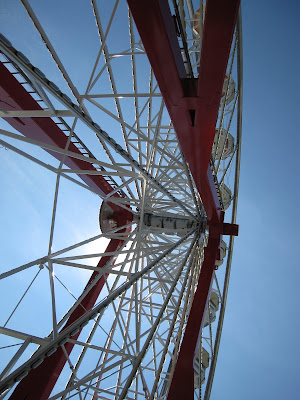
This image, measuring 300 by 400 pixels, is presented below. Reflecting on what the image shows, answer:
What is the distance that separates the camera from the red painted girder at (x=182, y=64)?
4.32 m

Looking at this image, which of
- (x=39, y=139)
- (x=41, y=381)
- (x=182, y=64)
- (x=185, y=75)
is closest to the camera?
(x=182, y=64)

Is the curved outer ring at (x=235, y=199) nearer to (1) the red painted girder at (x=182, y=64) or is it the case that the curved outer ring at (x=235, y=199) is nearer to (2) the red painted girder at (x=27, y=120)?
(1) the red painted girder at (x=182, y=64)

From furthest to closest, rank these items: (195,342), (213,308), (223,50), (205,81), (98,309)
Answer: (213,308) → (195,342) → (98,309) → (205,81) → (223,50)

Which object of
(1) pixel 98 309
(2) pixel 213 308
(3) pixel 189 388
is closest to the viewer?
(1) pixel 98 309

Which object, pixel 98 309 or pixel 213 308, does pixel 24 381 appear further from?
pixel 213 308

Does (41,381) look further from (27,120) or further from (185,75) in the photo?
(185,75)

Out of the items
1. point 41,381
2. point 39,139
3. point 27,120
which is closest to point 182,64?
point 27,120

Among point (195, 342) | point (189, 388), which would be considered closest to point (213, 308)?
point (195, 342)

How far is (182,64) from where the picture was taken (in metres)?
5.69

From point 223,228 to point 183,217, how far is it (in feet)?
6.85

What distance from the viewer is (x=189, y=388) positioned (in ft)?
32.0

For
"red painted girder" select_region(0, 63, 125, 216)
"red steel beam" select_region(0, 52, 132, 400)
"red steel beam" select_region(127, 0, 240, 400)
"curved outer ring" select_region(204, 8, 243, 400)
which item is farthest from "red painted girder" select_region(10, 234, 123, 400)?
"curved outer ring" select_region(204, 8, 243, 400)

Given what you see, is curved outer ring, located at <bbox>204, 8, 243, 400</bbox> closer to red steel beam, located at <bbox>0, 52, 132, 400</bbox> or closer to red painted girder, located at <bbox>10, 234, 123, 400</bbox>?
red steel beam, located at <bbox>0, 52, 132, 400</bbox>

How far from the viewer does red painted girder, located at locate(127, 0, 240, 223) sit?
4.32m
